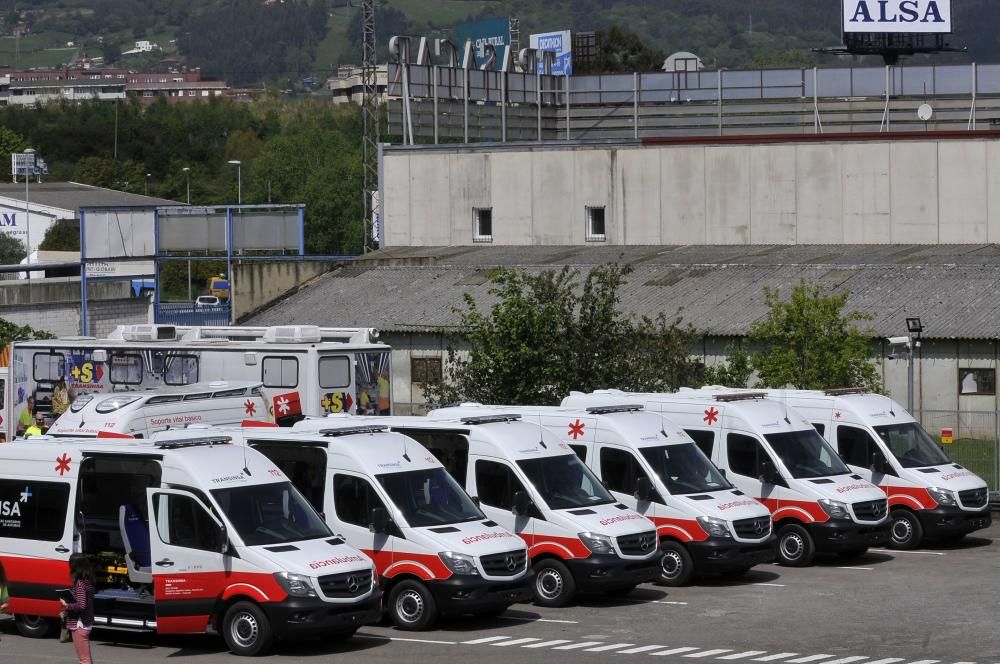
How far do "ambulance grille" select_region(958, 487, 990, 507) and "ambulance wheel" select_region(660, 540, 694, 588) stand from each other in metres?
5.98

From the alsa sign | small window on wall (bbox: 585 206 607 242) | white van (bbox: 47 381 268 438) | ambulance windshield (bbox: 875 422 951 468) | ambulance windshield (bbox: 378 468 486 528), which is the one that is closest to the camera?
ambulance windshield (bbox: 378 468 486 528)

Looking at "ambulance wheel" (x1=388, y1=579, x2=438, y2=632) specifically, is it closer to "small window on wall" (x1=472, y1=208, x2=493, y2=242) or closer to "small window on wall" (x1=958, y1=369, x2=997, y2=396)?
"small window on wall" (x1=958, y1=369, x2=997, y2=396)

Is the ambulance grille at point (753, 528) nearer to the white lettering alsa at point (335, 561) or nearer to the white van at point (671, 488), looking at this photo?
the white van at point (671, 488)

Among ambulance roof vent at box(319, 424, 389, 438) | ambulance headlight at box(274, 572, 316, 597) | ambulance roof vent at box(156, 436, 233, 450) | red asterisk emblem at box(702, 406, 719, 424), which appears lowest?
ambulance headlight at box(274, 572, 316, 597)

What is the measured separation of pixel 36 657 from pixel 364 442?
4641 mm

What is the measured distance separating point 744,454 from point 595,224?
29.1 meters

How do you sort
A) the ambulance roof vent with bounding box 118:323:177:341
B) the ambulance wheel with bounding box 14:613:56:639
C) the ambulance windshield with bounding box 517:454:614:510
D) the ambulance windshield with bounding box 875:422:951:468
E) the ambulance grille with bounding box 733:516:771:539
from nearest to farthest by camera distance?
the ambulance wheel with bounding box 14:613:56:639 < the ambulance windshield with bounding box 517:454:614:510 < the ambulance grille with bounding box 733:516:771:539 < the ambulance windshield with bounding box 875:422:951:468 < the ambulance roof vent with bounding box 118:323:177:341

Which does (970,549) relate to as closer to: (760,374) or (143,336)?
(760,374)

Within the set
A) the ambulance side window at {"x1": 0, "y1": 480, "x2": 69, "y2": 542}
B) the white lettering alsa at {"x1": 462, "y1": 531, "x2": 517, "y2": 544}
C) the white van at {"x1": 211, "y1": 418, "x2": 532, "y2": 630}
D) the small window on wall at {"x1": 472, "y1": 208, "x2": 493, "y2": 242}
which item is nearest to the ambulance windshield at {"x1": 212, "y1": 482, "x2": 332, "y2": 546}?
the white van at {"x1": 211, "y1": 418, "x2": 532, "y2": 630}

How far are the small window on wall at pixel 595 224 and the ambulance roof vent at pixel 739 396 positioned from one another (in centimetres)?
2701

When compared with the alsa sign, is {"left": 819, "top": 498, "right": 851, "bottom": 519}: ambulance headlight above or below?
below

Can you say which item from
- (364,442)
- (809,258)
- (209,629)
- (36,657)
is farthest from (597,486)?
(809,258)


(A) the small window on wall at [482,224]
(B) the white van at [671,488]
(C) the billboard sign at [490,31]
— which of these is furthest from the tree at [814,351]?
(C) the billboard sign at [490,31]

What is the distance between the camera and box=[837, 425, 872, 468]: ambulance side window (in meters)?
26.0
